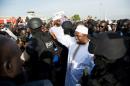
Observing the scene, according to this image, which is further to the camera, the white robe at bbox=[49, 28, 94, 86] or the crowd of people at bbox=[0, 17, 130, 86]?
the white robe at bbox=[49, 28, 94, 86]

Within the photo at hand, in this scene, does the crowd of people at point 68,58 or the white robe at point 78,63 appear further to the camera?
the white robe at point 78,63

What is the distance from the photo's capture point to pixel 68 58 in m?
5.57

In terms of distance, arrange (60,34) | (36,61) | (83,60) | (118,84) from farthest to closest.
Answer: (60,34) → (36,61) → (83,60) → (118,84)

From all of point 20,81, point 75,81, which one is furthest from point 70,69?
point 20,81

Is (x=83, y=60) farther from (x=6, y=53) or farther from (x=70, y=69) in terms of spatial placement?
(x=6, y=53)

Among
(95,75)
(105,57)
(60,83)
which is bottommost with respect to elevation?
(60,83)

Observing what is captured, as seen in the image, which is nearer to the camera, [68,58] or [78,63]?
[78,63]

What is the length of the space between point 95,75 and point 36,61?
3.15m

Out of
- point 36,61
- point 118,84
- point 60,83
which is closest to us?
point 118,84

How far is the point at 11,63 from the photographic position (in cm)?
152

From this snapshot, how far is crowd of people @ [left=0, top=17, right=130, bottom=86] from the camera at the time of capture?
60.7 inches

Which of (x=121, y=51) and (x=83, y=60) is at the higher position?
(x=121, y=51)

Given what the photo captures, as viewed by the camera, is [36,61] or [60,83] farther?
[60,83]

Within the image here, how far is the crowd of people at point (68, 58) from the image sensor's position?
5.06ft
